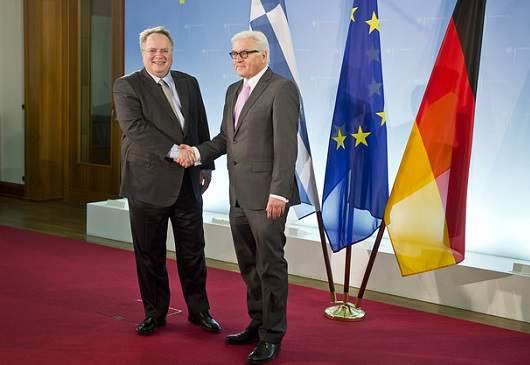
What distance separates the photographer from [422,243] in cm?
375

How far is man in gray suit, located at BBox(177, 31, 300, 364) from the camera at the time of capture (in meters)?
2.94

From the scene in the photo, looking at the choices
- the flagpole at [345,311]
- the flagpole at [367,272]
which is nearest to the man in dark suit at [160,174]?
the flagpole at [345,311]

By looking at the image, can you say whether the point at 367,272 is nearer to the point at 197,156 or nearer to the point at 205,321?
the point at 205,321

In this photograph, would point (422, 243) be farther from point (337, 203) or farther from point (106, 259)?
point (106, 259)

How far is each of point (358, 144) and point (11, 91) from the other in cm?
505

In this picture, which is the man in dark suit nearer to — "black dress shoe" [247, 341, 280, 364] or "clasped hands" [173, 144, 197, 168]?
"clasped hands" [173, 144, 197, 168]

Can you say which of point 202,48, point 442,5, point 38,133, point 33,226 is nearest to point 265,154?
point 442,5

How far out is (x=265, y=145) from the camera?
300 centimetres

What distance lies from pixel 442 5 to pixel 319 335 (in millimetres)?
2325

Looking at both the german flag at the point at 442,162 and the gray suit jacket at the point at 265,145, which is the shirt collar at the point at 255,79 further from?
the german flag at the point at 442,162

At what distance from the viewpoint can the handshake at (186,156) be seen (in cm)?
321

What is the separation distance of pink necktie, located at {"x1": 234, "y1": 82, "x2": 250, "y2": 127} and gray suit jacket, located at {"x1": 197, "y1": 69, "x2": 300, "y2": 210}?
0.04 metres

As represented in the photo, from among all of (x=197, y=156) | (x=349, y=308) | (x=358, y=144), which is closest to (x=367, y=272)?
(x=349, y=308)

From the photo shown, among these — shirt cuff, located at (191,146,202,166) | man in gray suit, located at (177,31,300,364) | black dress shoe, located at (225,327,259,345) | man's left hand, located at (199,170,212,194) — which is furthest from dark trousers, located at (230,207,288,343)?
man's left hand, located at (199,170,212,194)
